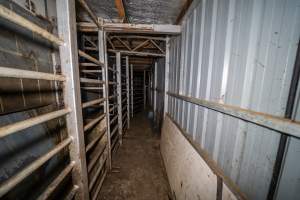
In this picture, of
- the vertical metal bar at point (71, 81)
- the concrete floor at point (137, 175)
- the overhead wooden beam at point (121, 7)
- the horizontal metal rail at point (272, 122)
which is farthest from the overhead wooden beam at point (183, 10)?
the concrete floor at point (137, 175)

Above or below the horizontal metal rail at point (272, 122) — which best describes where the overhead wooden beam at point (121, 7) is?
above

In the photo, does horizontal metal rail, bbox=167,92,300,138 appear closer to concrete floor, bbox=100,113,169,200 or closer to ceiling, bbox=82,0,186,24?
ceiling, bbox=82,0,186,24

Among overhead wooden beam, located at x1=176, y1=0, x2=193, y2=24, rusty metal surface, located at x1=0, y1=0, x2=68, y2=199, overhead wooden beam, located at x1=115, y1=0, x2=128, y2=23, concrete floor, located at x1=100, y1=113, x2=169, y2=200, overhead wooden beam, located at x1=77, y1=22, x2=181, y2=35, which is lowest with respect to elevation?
concrete floor, located at x1=100, y1=113, x2=169, y2=200

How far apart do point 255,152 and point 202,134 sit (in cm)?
57

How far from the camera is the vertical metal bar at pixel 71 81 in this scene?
3.05 feet

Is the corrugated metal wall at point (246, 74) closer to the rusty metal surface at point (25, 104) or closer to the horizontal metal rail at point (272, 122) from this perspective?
the horizontal metal rail at point (272, 122)

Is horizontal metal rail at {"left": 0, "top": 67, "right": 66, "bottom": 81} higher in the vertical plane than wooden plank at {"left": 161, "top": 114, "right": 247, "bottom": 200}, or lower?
higher

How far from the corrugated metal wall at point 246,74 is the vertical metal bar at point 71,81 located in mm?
1234

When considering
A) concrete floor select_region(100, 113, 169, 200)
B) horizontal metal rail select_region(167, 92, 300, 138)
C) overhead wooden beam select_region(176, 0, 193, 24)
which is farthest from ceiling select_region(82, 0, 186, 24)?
concrete floor select_region(100, 113, 169, 200)

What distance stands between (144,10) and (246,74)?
1561 millimetres

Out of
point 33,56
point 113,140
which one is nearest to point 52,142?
point 33,56

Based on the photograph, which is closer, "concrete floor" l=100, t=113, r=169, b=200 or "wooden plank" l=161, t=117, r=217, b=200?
"wooden plank" l=161, t=117, r=217, b=200

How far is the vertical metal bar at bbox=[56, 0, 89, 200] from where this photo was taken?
3.05ft

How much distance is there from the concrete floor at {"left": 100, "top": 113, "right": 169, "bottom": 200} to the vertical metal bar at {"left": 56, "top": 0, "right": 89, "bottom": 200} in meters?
0.93
